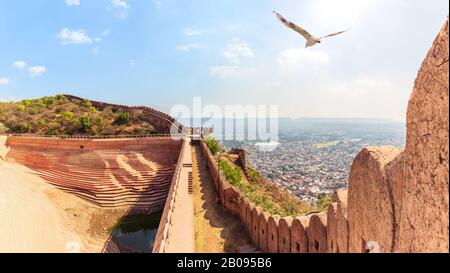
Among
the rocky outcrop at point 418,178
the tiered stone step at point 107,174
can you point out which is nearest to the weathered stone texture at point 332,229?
the rocky outcrop at point 418,178

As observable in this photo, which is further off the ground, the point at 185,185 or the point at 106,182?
the point at 185,185

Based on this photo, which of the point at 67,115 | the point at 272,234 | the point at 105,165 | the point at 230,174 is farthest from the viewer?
the point at 67,115

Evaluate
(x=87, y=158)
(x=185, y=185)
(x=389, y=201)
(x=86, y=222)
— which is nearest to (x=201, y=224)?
(x=185, y=185)

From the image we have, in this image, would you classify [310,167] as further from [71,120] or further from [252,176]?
[71,120]

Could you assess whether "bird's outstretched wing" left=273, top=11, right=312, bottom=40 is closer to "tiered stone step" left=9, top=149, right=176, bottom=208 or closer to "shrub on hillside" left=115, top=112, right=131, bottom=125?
"tiered stone step" left=9, top=149, right=176, bottom=208

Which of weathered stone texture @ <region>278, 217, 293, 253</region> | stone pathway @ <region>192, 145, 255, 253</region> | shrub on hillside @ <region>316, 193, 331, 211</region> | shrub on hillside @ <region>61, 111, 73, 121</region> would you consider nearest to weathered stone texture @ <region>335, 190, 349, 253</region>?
weathered stone texture @ <region>278, 217, 293, 253</region>

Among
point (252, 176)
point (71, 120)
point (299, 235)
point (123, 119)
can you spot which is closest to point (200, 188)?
point (252, 176)
